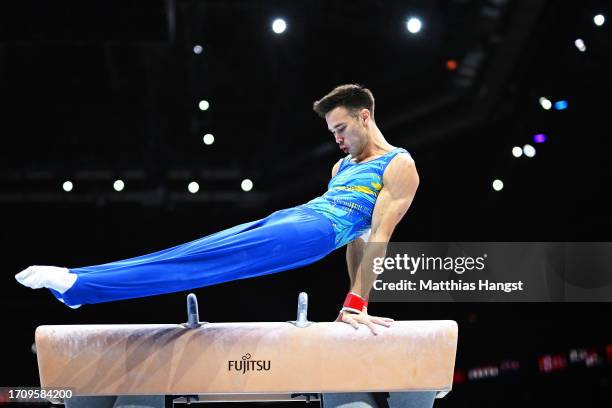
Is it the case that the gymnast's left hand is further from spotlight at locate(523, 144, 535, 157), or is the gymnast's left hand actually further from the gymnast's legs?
spotlight at locate(523, 144, 535, 157)

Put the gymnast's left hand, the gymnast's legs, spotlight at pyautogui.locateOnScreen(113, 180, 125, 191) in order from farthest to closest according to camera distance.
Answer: spotlight at pyautogui.locateOnScreen(113, 180, 125, 191), the gymnast's left hand, the gymnast's legs

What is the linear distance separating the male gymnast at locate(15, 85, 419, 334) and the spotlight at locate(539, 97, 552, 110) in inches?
146

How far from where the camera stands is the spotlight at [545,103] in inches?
312

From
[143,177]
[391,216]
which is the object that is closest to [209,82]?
[143,177]

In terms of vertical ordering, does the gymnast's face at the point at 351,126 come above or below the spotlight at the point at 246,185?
below

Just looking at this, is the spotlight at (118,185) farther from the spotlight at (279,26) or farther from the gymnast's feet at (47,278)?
the gymnast's feet at (47,278)

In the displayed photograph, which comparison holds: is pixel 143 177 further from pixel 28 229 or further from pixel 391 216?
pixel 391 216

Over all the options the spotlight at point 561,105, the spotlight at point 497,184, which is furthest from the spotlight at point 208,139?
the spotlight at point 561,105

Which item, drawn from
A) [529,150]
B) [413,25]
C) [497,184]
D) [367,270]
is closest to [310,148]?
[413,25]

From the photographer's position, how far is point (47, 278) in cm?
Result: 371

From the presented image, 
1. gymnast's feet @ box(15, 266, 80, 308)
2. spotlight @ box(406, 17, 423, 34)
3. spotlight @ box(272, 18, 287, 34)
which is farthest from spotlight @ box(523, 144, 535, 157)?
gymnast's feet @ box(15, 266, 80, 308)

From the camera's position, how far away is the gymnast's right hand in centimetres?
368

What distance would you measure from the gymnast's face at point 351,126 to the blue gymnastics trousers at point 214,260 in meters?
Answer: 0.55

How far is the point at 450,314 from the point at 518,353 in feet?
2.64
